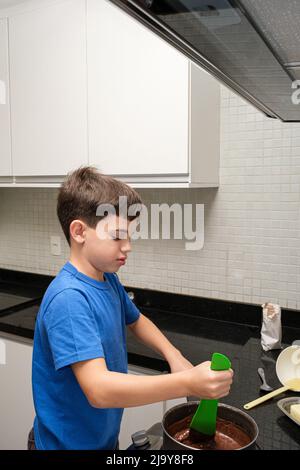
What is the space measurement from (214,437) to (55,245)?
1.55 m

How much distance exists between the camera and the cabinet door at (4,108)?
1.78 m

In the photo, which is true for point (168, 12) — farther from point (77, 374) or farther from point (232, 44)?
point (77, 374)

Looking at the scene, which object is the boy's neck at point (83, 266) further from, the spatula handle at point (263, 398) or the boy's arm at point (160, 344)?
the spatula handle at point (263, 398)

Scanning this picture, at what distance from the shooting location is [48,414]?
3.10 feet

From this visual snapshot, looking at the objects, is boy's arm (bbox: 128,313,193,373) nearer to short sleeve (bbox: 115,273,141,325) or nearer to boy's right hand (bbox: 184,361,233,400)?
short sleeve (bbox: 115,273,141,325)

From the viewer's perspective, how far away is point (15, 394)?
5.70ft

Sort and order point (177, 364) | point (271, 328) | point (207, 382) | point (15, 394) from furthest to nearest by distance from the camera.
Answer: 1. point (15, 394)
2. point (271, 328)
3. point (177, 364)
4. point (207, 382)

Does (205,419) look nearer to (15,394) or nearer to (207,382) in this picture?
(207,382)

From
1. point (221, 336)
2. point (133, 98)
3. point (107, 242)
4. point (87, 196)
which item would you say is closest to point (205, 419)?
point (107, 242)

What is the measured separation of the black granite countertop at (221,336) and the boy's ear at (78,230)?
1.84 ft

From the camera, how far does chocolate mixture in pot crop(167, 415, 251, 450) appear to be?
29.5 inches

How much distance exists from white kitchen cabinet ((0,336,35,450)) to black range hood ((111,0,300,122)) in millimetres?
1383
